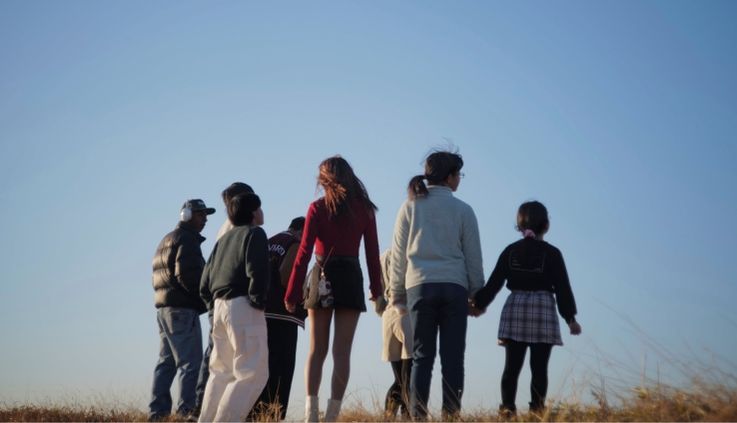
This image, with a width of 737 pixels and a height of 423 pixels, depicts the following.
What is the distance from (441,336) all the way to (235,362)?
1.78 metres

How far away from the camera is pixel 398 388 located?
9648mm

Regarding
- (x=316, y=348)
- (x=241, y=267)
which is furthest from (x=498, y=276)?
(x=241, y=267)

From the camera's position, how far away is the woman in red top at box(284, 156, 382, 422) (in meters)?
8.02

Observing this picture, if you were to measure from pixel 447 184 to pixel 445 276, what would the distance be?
939 millimetres

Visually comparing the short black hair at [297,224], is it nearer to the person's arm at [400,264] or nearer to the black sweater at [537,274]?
the person's arm at [400,264]

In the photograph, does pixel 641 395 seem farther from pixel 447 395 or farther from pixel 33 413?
pixel 33 413

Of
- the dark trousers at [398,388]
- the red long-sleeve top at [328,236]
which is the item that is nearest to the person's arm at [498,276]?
the red long-sleeve top at [328,236]

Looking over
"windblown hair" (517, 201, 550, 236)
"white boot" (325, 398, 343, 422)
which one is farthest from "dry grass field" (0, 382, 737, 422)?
"windblown hair" (517, 201, 550, 236)

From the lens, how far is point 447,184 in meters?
8.45

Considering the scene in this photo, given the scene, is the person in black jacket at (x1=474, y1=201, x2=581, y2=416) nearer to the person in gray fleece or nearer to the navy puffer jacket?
the person in gray fleece

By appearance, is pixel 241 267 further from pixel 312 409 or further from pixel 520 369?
pixel 520 369

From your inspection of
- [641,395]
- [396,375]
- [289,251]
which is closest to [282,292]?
[289,251]

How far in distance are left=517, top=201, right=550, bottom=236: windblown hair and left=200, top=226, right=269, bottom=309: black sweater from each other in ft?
7.93

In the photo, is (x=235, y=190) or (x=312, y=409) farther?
(x=235, y=190)
